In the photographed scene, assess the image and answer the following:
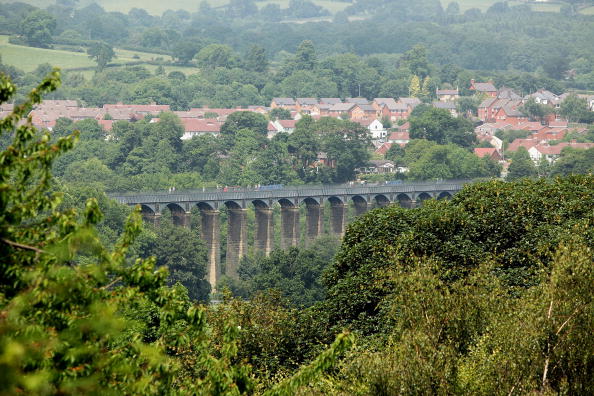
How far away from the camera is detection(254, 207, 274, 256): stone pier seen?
337 feet

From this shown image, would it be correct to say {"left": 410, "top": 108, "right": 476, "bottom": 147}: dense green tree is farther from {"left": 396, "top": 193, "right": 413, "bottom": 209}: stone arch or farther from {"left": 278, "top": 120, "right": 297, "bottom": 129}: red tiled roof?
{"left": 396, "top": 193, "right": 413, "bottom": 209}: stone arch

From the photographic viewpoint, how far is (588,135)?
172000mm

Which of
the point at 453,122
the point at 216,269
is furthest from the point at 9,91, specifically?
the point at 453,122

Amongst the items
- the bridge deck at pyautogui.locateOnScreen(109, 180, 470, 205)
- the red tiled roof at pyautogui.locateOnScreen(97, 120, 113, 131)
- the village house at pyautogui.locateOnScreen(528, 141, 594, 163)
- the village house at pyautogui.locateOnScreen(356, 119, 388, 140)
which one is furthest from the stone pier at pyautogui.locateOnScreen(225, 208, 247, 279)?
the village house at pyautogui.locateOnScreen(356, 119, 388, 140)

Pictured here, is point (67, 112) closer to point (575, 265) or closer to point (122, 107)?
point (122, 107)

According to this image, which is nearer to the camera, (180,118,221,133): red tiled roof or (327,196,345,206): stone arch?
(327,196,345,206): stone arch

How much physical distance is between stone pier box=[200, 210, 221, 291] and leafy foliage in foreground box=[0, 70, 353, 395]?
75925 mm

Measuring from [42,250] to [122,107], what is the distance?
570 ft

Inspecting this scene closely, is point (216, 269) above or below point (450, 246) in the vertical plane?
below

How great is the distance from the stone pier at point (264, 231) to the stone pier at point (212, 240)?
579 cm

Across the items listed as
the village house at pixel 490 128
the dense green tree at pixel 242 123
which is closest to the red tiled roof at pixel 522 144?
the village house at pixel 490 128

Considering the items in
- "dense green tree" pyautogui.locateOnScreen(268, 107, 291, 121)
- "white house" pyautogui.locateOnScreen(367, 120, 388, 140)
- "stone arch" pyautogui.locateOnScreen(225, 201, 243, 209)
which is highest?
"stone arch" pyautogui.locateOnScreen(225, 201, 243, 209)

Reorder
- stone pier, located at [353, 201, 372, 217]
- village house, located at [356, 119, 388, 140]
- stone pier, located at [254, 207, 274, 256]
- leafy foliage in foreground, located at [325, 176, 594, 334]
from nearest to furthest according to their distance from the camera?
leafy foliage in foreground, located at [325, 176, 594, 334] → stone pier, located at [254, 207, 274, 256] → stone pier, located at [353, 201, 372, 217] → village house, located at [356, 119, 388, 140]

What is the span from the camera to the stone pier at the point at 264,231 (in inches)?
4040
